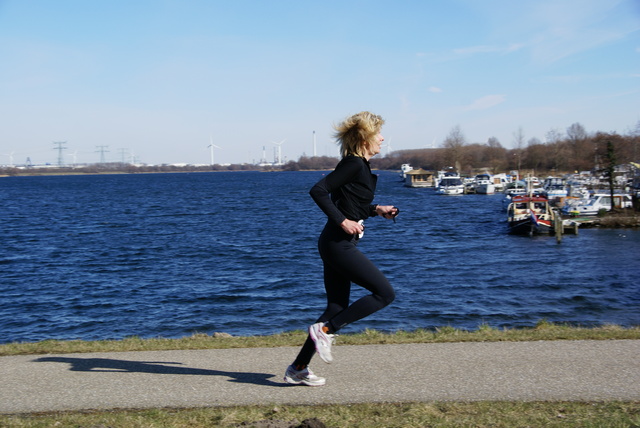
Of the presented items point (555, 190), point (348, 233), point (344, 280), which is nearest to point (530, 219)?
point (555, 190)

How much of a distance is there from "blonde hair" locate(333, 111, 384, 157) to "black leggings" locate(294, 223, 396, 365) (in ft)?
2.10

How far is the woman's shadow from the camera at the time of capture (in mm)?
5473

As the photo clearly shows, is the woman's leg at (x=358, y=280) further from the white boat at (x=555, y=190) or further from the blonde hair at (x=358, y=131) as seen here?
the white boat at (x=555, y=190)

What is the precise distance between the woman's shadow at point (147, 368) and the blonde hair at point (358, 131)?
6.74 ft

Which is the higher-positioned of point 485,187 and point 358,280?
point 358,280

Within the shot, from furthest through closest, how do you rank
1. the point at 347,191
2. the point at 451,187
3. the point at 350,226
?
the point at 451,187
the point at 347,191
the point at 350,226

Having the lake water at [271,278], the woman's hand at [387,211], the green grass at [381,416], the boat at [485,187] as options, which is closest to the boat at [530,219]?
the lake water at [271,278]

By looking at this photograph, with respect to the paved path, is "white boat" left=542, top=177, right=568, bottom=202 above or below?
above

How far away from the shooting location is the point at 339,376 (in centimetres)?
543

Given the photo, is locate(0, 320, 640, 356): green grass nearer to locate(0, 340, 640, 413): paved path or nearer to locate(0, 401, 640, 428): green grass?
locate(0, 340, 640, 413): paved path

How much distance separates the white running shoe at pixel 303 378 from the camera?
16.8 feet

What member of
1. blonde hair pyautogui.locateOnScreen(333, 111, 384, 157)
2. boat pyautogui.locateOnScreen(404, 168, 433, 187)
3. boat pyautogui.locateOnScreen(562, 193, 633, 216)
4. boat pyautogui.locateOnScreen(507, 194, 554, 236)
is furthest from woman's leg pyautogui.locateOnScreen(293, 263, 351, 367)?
boat pyautogui.locateOnScreen(404, 168, 433, 187)

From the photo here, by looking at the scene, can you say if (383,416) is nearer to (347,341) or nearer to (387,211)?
(387,211)

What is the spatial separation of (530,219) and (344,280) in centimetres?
3796
